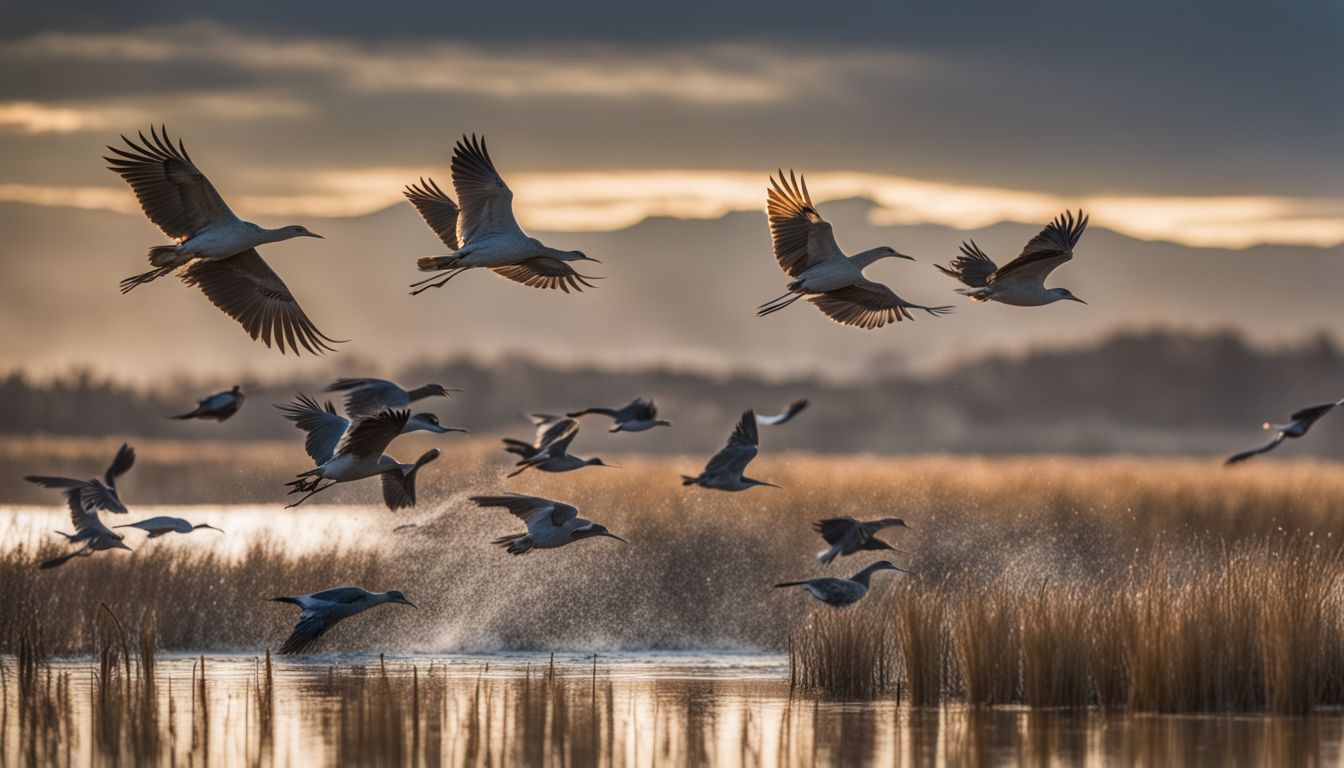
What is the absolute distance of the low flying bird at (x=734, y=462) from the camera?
1919cm

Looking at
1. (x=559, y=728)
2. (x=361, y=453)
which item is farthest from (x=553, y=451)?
(x=559, y=728)

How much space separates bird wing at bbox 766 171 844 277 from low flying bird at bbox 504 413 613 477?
239 centimetres

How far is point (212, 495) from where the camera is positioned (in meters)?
49.3

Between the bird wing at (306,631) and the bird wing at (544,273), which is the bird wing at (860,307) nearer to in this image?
the bird wing at (544,273)

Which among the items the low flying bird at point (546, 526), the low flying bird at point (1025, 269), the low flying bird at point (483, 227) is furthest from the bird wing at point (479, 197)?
the low flying bird at point (1025, 269)

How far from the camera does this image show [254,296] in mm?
19703

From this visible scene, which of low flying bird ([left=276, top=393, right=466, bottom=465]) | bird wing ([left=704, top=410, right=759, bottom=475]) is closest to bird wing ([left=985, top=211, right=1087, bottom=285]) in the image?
bird wing ([left=704, top=410, right=759, bottom=475])

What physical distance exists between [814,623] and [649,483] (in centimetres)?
1159

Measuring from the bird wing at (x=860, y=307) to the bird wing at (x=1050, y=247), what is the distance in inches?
50.0

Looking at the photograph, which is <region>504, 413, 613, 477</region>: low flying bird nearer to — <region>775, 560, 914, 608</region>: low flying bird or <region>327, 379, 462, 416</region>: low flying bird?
<region>327, 379, 462, 416</region>: low flying bird

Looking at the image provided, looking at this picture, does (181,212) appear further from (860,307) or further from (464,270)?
(860,307)

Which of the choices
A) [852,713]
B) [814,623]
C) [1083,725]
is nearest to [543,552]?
[814,623]

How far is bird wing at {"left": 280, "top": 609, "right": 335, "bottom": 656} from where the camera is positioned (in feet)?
59.7

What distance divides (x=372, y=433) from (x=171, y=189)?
2.90m
